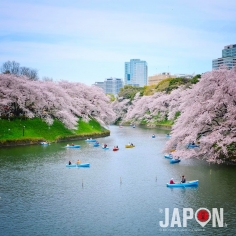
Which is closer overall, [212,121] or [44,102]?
[212,121]

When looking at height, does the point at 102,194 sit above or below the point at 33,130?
below

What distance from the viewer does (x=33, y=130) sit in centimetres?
6612

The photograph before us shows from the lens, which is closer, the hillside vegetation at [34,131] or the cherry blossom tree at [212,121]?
the cherry blossom tree at [212,121]

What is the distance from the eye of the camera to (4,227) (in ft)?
79.4

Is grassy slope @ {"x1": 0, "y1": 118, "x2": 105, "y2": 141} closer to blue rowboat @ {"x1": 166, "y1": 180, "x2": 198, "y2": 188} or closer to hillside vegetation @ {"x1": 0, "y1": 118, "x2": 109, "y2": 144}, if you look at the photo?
hillside vegetation @ {"x1": 0, "y1": 118, "x2": 109, "y2": 144}

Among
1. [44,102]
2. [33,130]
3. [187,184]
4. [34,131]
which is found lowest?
[187,184]

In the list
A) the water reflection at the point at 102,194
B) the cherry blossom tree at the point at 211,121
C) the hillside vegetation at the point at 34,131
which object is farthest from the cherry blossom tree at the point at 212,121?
the hillside vegetation at the point at 34,131

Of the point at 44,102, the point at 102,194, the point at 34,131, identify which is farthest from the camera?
the point at 44,102

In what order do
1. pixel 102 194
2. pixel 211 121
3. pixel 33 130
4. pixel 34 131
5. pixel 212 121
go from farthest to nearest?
1. pixel 33 130
2. pixel 34 131
3. pixel 212 121
4. pixel 211 121
5. pixel 102 194

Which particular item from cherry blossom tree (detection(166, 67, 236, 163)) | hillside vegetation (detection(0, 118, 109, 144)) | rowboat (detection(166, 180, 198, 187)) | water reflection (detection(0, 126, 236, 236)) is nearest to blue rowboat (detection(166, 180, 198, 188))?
rowboat (detection(166, 180, 198, 187))

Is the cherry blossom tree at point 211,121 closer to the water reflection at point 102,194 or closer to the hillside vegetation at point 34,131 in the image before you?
the water reflection at point 102,194

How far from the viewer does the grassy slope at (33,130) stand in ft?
203

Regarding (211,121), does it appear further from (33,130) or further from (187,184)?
(33,130)

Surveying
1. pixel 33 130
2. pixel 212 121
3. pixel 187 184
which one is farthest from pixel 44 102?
pixel 187 184
